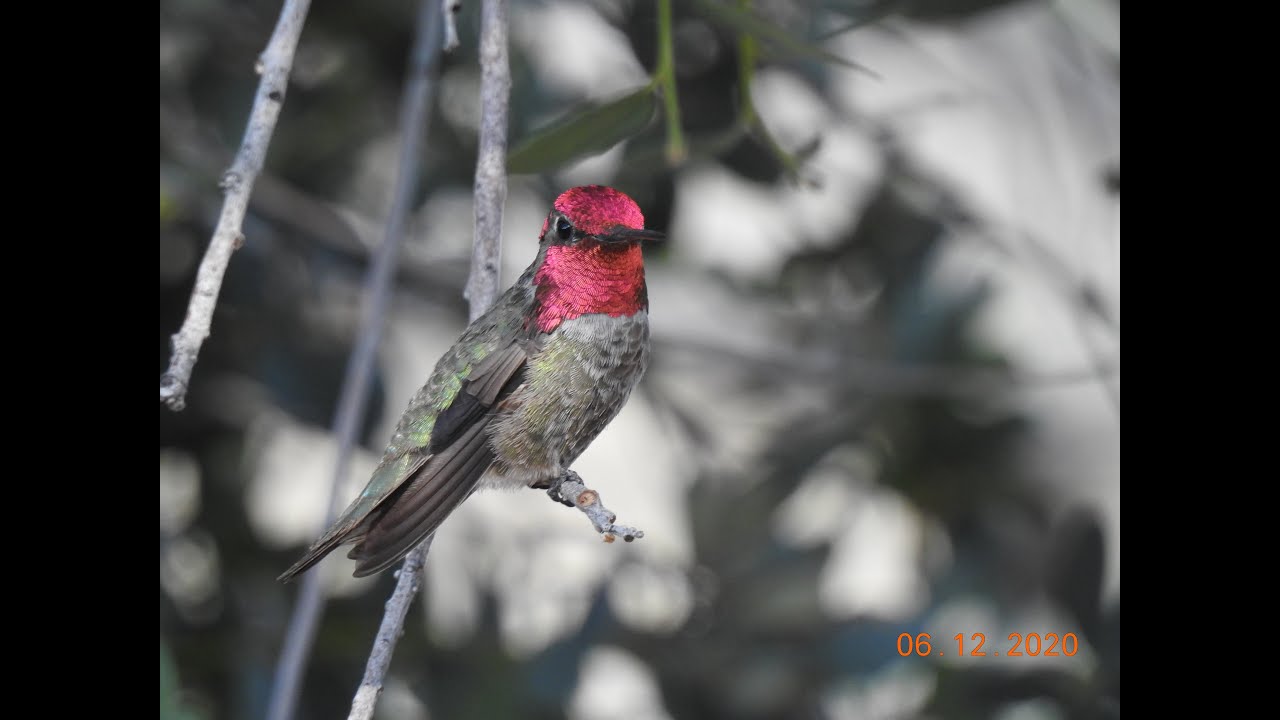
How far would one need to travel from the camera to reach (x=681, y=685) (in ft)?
7.50

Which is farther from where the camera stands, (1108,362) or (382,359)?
(1108,362)

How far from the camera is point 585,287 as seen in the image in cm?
104

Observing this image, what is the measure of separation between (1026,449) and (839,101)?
978mm

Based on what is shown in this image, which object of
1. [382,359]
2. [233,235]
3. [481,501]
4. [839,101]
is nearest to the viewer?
[233,235]

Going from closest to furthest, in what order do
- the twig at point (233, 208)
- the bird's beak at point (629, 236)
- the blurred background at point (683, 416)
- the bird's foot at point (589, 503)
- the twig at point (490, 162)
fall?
the twig at point (233, 208)
the bird's foot at point (589, 503)
the bird's beak at point (629, 236)
the twig at point (490, 162)
the blurred background at point (683, 416)

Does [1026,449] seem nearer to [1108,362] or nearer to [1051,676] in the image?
[1108,362]

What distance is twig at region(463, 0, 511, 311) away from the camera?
0.99 m

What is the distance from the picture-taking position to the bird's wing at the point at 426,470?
833mm

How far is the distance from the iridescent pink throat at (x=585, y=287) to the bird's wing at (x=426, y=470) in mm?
47

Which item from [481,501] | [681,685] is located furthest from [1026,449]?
[481,501]

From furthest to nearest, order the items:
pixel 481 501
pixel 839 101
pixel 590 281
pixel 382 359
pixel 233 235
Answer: pixel 481 501 → pixel 839 101 → pixel 382 359 → pixel 590 281 → pixel 233 235
